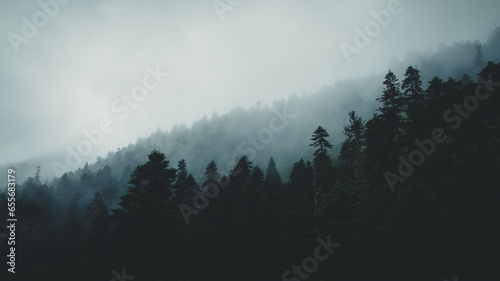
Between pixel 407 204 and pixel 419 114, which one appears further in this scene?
pixel 419 114

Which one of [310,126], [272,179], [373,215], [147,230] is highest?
[310,126]

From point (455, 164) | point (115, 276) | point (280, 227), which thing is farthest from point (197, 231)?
point (455, 164)

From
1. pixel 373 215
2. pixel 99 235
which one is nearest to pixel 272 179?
pixel 99 235

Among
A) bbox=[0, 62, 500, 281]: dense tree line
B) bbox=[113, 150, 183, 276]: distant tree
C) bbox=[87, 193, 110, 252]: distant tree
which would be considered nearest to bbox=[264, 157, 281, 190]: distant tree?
bbox=[0, 62, 500, 281]: dense tree line

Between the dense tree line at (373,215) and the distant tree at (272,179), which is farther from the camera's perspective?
the distant tree at (272,179)

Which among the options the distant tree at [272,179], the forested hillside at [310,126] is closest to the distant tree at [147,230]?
the distant tree at [272,179]

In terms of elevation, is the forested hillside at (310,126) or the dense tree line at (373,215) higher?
the forested hillside at (310,126)

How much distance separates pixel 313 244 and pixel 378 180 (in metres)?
10.6

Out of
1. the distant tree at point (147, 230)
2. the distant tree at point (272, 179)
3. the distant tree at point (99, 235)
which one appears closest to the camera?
the distant tree at point (147, 230)

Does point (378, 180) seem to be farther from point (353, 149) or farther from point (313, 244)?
point (313, 244)

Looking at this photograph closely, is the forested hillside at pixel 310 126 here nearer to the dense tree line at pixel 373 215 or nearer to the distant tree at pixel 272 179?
the distant tree at pixel 272 179

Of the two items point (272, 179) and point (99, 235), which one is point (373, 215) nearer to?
point (272, 179)

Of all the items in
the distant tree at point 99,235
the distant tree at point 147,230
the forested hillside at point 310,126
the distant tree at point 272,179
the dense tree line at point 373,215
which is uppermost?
the forested hillside at point 310,126

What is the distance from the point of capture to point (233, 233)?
29047mm
